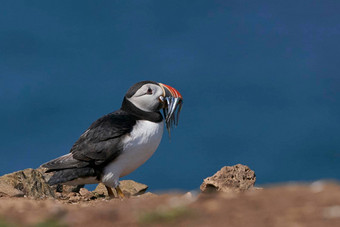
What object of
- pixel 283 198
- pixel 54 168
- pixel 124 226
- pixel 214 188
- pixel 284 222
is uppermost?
pixel 214 188

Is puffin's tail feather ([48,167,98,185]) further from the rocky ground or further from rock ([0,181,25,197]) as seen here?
the rocky ground

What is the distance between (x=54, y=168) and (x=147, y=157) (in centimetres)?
194

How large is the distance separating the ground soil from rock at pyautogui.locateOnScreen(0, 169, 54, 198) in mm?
5894

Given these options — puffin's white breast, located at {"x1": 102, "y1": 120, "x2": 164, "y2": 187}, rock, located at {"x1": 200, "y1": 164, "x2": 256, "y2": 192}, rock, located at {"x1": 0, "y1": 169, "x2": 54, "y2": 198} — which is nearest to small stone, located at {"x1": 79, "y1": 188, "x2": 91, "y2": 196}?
rock, located at {"x1": 0, "y1": 169, "x2": 54, "y2": 198}

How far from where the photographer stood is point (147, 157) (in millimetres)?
11414

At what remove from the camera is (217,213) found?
5.65m

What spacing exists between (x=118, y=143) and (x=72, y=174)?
1.16 m

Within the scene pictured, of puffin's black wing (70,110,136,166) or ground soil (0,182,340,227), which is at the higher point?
puffin's black wing (70,110,136,166)

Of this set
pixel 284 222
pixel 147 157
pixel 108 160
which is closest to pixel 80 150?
pixel 108 160

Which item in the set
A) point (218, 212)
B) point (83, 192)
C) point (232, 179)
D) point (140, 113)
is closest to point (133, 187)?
point (83, 192)

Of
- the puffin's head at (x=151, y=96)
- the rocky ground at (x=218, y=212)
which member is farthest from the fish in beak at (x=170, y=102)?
the rocky ground at (x=218, y=212)

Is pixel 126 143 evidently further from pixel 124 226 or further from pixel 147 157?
pixel 124 226

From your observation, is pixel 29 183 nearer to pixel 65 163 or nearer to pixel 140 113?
pixel 65 163

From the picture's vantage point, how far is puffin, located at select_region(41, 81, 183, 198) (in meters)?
10.9
